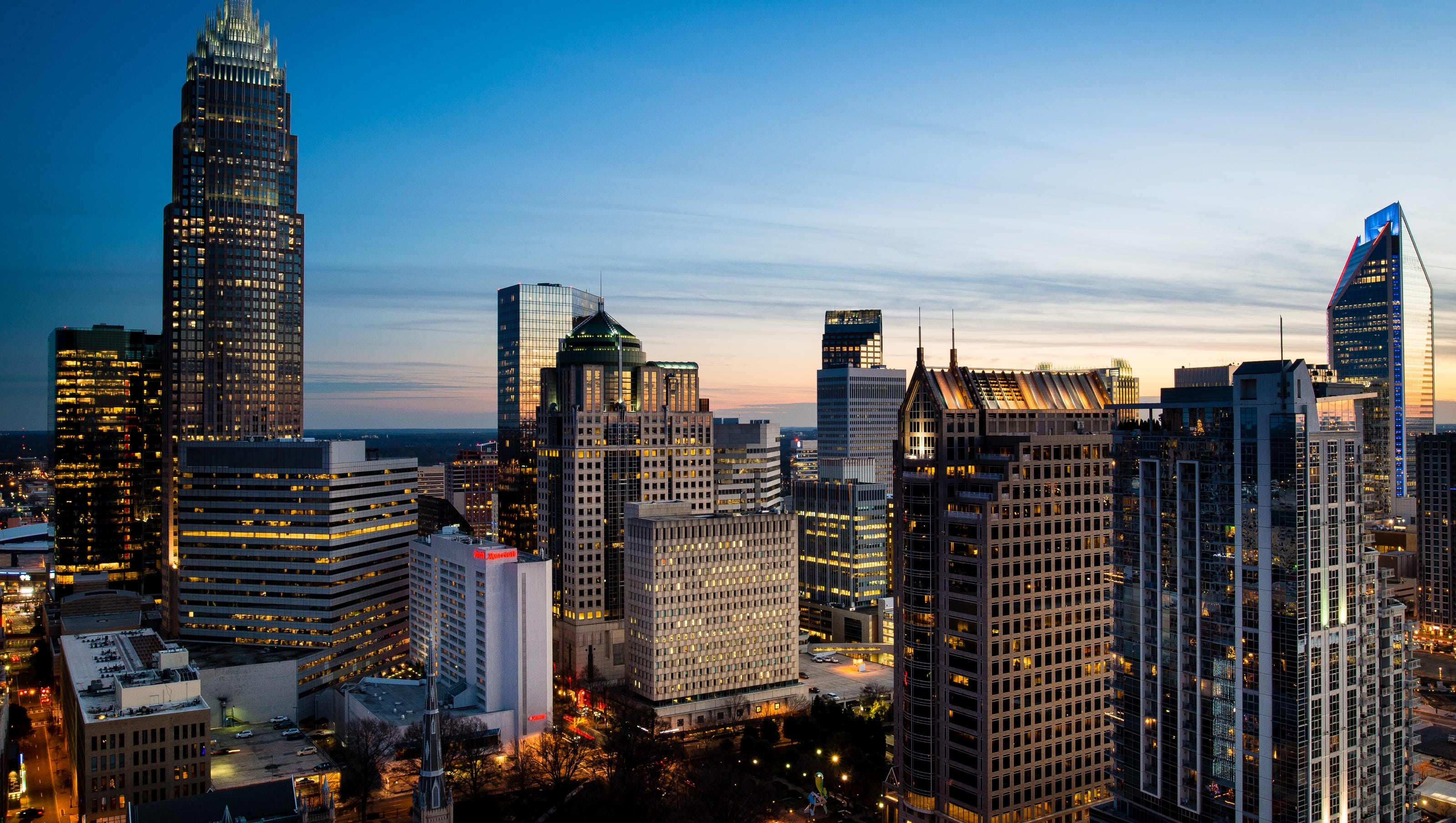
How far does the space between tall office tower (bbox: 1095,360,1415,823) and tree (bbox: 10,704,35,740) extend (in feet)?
561

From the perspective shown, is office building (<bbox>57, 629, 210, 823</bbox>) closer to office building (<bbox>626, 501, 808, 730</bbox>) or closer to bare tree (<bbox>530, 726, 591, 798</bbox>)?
bare tree (<bbox>530, 726, 591, 798</bbox>)

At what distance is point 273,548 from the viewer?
622 ft

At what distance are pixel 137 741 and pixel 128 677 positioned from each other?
12.1m

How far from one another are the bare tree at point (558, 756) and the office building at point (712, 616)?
16600mm

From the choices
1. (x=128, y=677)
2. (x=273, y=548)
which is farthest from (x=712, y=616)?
(x=128, y=677)

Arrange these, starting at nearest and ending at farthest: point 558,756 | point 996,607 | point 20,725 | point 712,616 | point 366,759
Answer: point 996,607 → point 366,759 → point 558,756 → point 20,725 → point 712,616

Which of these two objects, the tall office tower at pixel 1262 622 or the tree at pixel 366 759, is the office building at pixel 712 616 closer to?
the tree at pixel 366 759

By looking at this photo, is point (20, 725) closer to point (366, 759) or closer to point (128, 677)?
point (128, 677)

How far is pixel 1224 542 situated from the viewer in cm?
9138

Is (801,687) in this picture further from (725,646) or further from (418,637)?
(418,637)

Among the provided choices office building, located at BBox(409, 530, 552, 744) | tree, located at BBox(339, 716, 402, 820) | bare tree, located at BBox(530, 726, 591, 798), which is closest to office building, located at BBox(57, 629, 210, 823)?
tree, located at BBox(339, 716, 402, 820)

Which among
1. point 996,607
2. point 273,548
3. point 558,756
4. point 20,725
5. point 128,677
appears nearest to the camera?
point 996,607

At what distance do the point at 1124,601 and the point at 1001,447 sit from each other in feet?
85.4

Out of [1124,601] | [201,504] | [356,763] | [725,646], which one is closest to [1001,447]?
[1124,601]
